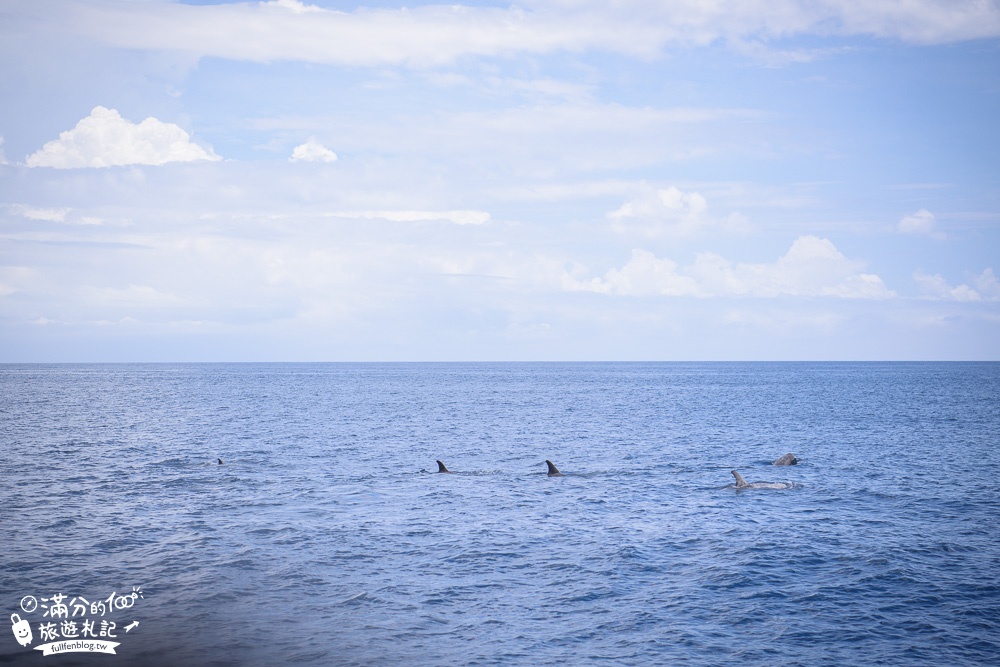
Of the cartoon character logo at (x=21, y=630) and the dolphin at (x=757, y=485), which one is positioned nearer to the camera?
the cartoon character logo at (x=21, y=630)

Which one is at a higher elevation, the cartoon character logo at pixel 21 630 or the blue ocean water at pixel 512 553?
the cartoon character logo at pixel 21 630

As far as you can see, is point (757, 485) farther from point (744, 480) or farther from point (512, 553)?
point (512, 553)

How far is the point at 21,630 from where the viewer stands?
879 inches

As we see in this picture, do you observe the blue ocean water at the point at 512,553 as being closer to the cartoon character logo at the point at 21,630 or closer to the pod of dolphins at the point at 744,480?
the cartoon character logo at the point at 21,630

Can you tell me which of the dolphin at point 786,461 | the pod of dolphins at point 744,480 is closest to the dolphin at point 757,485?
the pod of dolphins at point 744,480

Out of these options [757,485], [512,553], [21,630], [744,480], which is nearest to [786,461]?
[744,480]

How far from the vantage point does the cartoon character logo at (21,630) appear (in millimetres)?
21531

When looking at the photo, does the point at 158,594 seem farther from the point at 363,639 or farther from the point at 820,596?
the point at 820,596

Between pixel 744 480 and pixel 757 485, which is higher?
pixel 744 480

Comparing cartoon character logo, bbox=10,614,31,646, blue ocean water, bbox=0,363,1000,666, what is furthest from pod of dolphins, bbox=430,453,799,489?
cartoon character logo, bbox=10,614,31,646

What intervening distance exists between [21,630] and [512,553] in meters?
17.5

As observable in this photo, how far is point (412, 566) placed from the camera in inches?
1166

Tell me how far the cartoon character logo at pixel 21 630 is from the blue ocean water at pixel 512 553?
0.25m

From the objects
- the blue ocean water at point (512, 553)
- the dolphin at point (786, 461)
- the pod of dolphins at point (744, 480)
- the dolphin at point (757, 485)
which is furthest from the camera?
the dolphin at point (786, 461)
